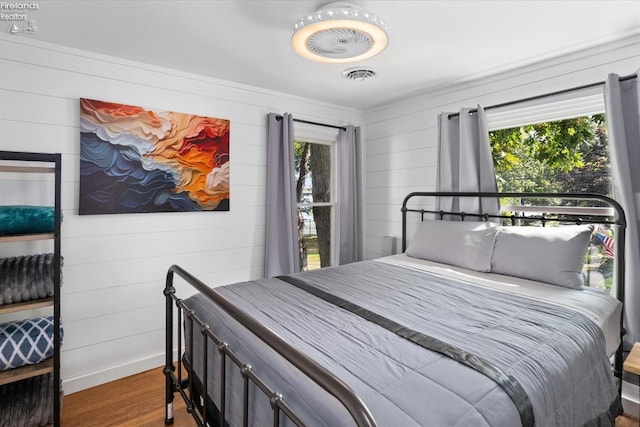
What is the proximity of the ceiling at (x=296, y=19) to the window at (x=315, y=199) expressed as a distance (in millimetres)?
992

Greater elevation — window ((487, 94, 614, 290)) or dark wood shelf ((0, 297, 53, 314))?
window ((487, 94, 614, 290))

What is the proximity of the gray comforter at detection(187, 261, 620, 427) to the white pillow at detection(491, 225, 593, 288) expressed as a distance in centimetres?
41

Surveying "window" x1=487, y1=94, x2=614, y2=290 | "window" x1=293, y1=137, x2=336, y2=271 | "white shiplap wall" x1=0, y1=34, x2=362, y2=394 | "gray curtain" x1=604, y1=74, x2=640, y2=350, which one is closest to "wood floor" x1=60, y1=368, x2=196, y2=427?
"white shiplap wall" x1=0, y1=34, x2=362, y2=394

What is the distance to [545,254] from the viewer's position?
2133 millimetres

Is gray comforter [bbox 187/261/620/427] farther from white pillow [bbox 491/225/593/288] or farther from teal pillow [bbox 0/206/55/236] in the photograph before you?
teal pillow [bbox 0/206/55/236]

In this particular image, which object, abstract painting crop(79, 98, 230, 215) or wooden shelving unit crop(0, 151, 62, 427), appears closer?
wooden shelving unit crop(0, 151, 62, 427)

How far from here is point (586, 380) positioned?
1403 mm

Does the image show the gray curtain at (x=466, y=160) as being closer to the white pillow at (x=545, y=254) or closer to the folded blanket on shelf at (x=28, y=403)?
the white pillow at (x=545, y=254)

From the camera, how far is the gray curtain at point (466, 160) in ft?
9.27

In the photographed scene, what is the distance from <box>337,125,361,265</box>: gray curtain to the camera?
379 cm

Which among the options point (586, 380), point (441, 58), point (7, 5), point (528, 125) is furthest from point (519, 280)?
point (7, 5)

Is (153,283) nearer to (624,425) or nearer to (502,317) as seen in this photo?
(502,317)

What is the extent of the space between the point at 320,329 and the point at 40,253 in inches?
78.0

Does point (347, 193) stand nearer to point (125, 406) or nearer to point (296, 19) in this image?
point (296, 19)
